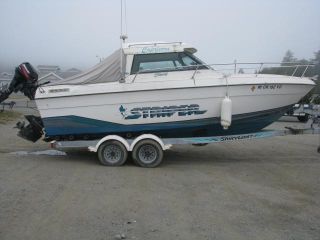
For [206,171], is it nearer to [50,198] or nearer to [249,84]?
[249,84]

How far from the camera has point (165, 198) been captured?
6.33 metres

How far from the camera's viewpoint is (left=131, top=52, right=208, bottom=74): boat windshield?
9.02 meters

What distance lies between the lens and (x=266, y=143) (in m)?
12.1

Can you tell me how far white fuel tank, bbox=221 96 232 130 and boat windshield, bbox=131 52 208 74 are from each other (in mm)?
961

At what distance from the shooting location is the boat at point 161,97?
28.7ft

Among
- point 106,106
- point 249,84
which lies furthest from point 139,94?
point 249,84

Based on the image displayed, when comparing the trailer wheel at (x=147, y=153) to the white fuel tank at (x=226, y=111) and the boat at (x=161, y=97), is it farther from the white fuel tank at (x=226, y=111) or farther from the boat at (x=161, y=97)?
the white fuel tank at (x=226, y=111)

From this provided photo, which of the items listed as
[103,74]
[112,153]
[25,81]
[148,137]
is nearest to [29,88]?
[25,81]

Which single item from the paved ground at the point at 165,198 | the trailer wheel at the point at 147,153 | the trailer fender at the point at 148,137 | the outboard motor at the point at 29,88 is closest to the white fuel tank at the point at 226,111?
the paved ground at the point at 165,198

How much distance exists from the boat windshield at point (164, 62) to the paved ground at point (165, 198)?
2075 mm

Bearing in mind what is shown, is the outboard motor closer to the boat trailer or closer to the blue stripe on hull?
the blue stripe on hull

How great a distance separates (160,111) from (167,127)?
0.38m

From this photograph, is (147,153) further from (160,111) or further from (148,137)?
(160,111)

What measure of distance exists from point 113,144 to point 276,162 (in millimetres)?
3530
